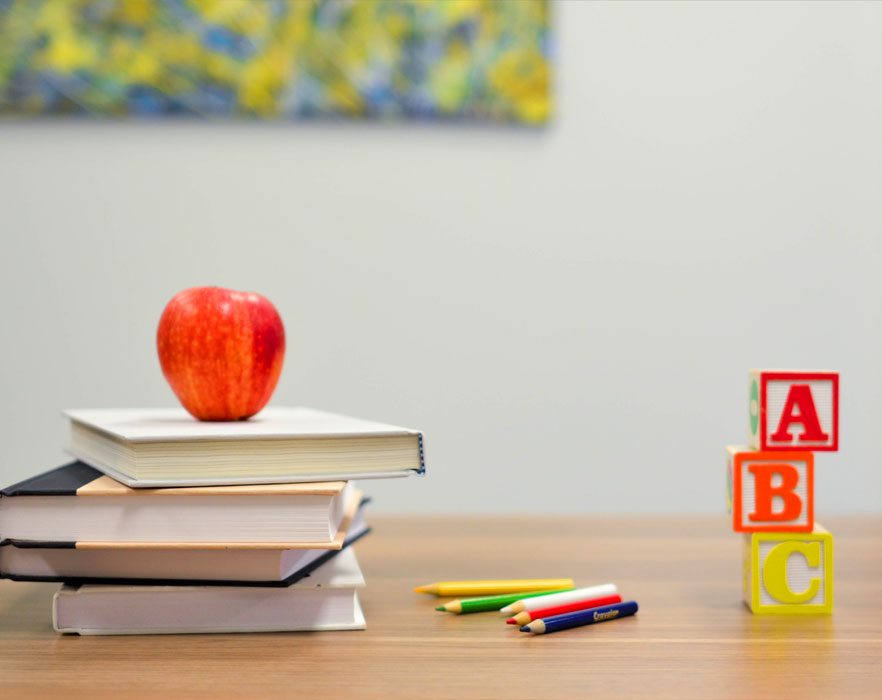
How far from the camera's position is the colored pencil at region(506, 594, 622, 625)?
21.1 inches

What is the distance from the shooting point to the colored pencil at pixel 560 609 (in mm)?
535

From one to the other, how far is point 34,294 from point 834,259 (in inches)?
57.8

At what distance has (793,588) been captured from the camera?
0.58 meters

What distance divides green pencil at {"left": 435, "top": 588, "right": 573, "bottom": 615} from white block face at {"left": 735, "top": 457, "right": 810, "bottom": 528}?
0.15 m

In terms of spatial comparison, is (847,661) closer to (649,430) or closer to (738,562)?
(738,562)

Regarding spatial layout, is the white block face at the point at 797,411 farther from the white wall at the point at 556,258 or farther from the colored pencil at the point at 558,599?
the white wall at the point at 556,258

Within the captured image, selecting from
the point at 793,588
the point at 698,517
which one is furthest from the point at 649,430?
the point at 793,588

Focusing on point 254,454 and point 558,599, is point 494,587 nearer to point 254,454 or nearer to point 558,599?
point 558,599

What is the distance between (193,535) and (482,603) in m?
0.21

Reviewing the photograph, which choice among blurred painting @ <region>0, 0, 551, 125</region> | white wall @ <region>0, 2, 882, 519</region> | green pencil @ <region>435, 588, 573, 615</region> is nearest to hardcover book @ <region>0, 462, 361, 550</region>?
green pencil @ <region>435, 588, 573, 615</region>

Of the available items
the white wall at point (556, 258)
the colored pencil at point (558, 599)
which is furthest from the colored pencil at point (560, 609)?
the white wall at point (556, 258)

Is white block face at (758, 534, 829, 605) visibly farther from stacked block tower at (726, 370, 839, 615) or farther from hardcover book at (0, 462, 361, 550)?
hardcover book at (0, 462, 361, 550)

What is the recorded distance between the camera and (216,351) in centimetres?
67

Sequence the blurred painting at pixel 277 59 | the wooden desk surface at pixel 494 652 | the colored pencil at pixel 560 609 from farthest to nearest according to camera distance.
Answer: the blurred painting at pixel 277 59 → the colored pencil at pixel 560 609 → the wooden desk surface at pixel 494 652
